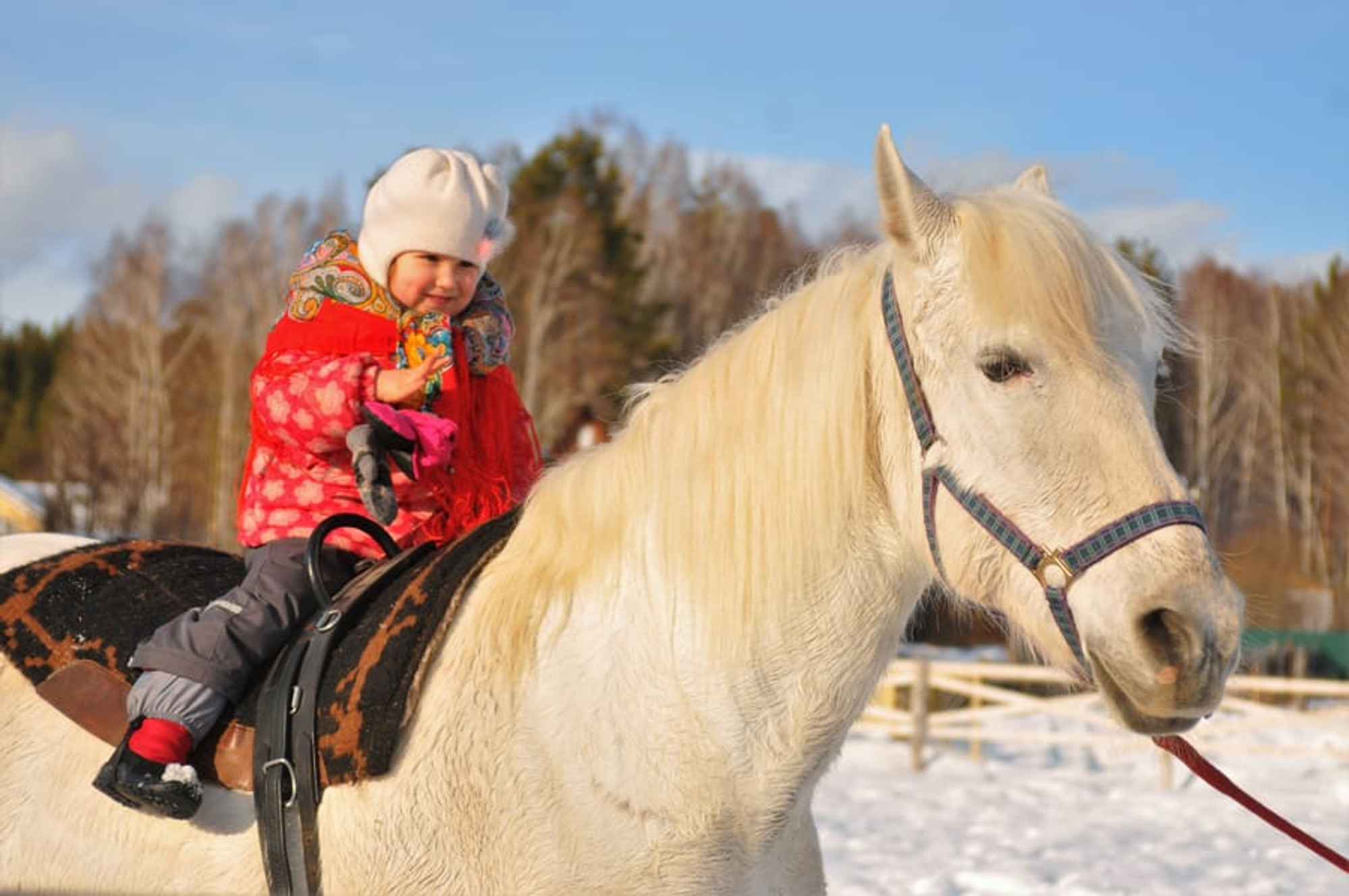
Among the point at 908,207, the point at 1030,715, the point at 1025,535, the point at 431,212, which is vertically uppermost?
the point at 431,212

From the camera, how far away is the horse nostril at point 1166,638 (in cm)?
188

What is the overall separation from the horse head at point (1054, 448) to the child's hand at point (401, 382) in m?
0.97

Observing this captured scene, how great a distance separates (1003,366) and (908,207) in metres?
0.31

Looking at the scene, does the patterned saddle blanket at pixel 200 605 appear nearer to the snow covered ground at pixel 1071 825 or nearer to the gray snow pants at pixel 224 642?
the gray snow pants at pixel 224 642

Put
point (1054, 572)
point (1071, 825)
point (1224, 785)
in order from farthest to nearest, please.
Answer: point (1071, 825), point (1224, 785), point (1054, 572)

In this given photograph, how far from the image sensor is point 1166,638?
1900mm

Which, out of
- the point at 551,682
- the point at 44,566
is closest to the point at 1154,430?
the point at 551,682

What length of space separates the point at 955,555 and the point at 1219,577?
0.40 metres

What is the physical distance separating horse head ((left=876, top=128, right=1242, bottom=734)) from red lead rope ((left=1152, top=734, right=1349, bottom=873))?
0.53 meters

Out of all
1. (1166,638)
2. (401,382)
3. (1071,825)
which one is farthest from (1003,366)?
(1071,825)

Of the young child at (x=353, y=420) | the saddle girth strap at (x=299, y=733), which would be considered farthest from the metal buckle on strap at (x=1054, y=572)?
the young child at (x=353, y=420)

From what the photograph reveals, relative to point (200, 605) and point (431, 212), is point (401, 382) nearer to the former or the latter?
point (431, 212)

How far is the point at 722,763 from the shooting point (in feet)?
7.36

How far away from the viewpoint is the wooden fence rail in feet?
41.3
